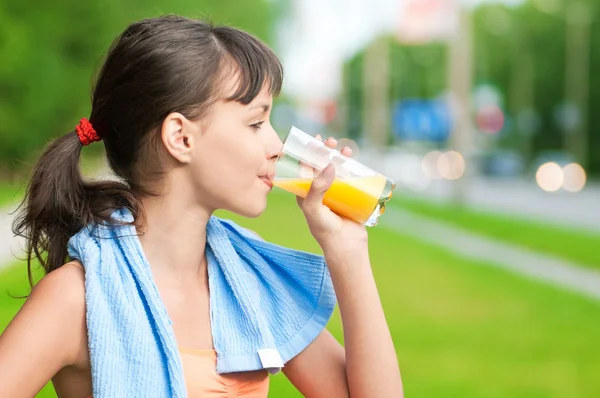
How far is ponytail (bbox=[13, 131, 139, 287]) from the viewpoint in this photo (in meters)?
2.52

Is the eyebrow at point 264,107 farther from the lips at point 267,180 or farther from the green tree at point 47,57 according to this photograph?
the green tree at point 47,57

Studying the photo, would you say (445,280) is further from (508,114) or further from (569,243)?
(508,114)

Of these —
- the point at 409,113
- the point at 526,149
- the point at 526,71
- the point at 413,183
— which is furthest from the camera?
the point at 409,113

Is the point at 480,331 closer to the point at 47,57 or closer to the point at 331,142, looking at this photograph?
the point at 331,142

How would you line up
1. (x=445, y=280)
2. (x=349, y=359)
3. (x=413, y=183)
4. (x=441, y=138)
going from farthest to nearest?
1. (x=441, y=138)
2. (x=413, y=183)
3. (x=445, y=280)
4. (x=349, y=359)

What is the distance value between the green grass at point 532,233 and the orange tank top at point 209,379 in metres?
11.6

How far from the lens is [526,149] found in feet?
207

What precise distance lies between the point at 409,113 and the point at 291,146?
2921 inches

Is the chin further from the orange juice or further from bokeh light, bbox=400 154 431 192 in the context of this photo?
bokeh light, bbox=400 154 431 192

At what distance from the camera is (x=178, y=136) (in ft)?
8.22

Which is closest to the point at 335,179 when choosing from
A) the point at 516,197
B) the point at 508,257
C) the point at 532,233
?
the point at 508,257

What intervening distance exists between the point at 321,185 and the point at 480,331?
6.74 metres

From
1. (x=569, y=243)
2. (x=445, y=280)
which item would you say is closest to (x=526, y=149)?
(x=569, y=243)

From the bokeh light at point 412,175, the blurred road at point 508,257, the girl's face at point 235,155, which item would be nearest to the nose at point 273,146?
the girl's face at point 235,155
